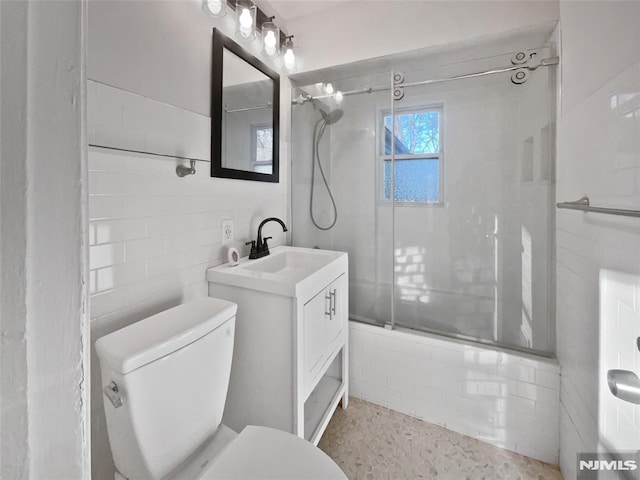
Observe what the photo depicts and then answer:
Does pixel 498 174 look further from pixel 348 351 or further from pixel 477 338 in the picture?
pixel 348 351

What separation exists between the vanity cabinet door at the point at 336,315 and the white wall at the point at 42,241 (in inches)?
49.8

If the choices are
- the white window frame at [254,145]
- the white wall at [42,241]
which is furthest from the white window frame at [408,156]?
the white wall at [42,241]

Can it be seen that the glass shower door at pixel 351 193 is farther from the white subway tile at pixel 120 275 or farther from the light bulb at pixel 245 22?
the white subway tile at pixel 120 275

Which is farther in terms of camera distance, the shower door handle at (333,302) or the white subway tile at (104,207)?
the shower door handle at (333,302)

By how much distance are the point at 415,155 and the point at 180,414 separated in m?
1.92

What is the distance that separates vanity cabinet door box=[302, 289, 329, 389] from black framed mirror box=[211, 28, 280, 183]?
804 mm

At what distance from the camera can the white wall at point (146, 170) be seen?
1.00 meters

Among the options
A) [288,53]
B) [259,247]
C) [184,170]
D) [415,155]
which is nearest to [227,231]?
[259,247]

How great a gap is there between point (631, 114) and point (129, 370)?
169 centimetres

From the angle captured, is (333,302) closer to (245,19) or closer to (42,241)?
(42,241)

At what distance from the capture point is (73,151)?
0.29 metres

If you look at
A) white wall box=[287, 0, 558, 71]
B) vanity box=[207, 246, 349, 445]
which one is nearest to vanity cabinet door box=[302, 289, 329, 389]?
vanity box=[207, 246, 349, 445]

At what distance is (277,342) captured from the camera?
1.23 m

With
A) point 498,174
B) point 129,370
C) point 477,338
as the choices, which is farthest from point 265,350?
point 498,174
